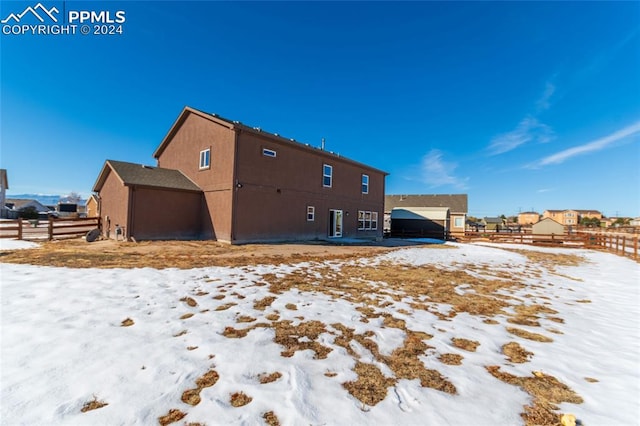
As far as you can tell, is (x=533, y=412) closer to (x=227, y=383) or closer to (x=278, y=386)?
(x=278, y=386)

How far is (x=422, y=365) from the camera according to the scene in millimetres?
3010

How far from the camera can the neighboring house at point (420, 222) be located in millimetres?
29781

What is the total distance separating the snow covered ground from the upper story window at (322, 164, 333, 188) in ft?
45.5

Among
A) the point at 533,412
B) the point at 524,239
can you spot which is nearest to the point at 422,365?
the point at 533,412

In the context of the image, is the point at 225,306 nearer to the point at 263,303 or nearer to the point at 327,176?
the point at 263,303

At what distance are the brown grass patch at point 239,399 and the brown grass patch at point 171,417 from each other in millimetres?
362

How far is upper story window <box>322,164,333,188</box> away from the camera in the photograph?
1923 centimetres

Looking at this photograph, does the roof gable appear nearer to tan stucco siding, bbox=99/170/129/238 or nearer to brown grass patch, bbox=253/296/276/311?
tan stucco siding, bbox=99/170/129/238

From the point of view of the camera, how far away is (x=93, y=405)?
2238mm

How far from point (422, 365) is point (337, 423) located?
1316 millimetres

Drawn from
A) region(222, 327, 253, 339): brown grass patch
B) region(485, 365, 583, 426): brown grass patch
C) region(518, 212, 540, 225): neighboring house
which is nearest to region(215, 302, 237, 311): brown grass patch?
region(222, 327, 253, 339): brown grass patch

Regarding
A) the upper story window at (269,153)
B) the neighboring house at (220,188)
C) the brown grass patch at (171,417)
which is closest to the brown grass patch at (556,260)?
the neighboring house at (220,188)

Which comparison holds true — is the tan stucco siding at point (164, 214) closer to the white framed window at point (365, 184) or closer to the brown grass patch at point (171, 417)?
the white framed window at point (365, 184)

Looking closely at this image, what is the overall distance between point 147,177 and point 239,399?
49.9 feet
